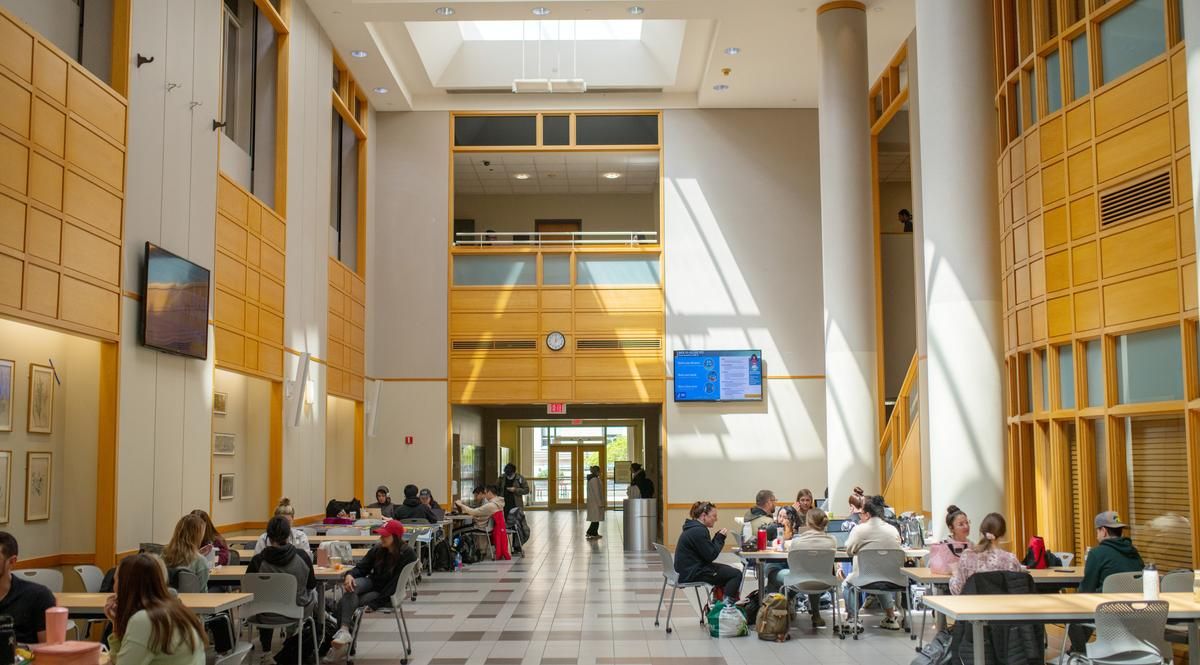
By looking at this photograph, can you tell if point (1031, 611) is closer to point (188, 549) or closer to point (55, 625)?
point (55, 625)

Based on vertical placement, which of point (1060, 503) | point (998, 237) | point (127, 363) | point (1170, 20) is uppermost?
point (1170, 20)

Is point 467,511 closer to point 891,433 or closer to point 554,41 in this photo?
point 891,433

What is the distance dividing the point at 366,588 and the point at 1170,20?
7.62 metres

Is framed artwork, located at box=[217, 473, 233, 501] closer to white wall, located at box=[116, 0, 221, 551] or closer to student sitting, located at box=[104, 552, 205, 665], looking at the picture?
white wall, located at box=[116, 0, 221, 551]

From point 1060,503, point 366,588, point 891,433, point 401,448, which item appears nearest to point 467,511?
point 401,448

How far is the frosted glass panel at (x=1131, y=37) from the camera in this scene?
8.23 m

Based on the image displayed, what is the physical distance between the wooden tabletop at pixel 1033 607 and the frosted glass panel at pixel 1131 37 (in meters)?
4.34

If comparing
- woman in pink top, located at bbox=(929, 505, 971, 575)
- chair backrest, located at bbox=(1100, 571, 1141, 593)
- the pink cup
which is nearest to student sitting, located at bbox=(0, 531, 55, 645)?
the pink cup

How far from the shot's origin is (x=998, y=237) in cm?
995

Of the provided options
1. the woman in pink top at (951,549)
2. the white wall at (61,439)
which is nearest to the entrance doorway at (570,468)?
the white wall at (61,439)

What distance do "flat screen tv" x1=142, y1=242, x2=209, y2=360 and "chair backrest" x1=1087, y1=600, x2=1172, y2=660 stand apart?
7.72m

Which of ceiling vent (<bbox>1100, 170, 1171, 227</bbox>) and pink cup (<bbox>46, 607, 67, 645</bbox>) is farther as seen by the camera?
ceiling vent (<bbox>1100, 170, 1171, 227</bbox>)

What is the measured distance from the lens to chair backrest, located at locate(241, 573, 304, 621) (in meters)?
7.48

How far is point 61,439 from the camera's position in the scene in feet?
28.4
